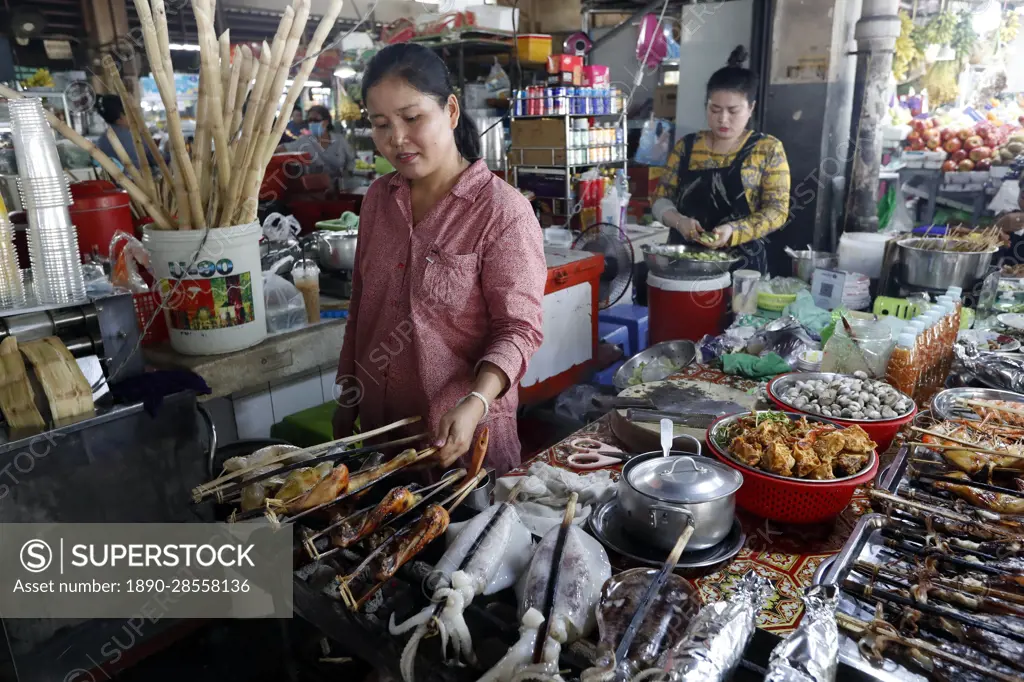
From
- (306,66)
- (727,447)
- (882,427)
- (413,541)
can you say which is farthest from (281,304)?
(882,427)

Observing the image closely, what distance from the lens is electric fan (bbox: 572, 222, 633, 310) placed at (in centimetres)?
396

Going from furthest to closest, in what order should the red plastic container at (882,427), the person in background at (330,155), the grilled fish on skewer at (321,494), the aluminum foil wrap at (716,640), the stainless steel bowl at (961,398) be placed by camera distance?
the person in background at (330,155) → the stainless steel bowl at (961,398) → the red plastic container at (882,427) → the grilled fish on skewer at (321,494) → the aluminum foil wrap at (716,640)

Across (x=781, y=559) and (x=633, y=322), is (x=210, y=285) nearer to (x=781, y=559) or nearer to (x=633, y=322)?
(x=781, y=559)

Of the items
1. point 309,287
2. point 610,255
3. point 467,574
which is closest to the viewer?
point 467,574

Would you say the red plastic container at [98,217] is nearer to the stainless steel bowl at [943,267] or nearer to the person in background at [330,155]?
the person in background at [330,155]

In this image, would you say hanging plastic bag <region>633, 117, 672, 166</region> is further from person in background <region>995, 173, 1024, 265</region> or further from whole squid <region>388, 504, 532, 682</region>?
whole squid <region>388, 504, 532, 682</region>

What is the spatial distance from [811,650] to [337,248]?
261 centimetres

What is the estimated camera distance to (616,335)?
407cm

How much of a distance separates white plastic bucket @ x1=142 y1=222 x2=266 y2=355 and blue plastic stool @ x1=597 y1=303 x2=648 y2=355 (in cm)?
230

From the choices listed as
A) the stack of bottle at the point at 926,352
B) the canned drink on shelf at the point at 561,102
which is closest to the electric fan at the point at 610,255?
the canned drink on shelf at the point at 561,102

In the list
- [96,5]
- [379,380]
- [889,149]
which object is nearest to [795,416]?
[379,380]

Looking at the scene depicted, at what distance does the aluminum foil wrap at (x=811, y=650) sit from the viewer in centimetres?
88

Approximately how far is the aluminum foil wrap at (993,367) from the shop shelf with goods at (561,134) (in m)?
3.86

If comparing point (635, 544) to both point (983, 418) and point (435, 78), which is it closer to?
point (983, 418)
